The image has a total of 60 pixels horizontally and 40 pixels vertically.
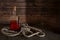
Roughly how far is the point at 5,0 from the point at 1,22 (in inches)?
8.8

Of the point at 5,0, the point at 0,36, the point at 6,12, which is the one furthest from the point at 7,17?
the point at 0,36

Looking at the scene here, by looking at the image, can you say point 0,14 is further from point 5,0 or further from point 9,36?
point 9,36

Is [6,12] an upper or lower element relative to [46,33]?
upper

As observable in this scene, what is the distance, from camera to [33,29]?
3.80 ft

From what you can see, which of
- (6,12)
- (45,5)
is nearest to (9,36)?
(6,12)

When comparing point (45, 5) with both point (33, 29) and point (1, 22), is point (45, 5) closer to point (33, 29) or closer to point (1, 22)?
point (33, 29)

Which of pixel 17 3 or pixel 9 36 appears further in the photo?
pixel 17 3

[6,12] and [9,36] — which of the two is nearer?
[9,36]

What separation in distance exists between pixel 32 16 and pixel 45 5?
0.55 ft

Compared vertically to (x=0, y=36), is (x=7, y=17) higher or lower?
higher

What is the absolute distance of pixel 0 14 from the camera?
4.32 feet

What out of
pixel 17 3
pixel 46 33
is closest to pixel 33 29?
pixel 46 33

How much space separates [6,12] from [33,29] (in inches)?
13.5

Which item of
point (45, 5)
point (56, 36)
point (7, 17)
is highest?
point (45, 5)
